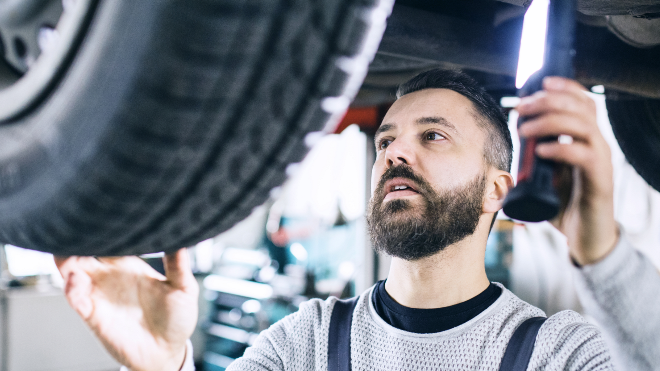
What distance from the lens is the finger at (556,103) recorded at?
0.40 metres

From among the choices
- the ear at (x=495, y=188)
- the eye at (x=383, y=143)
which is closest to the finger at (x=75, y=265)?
the eye at (x=383, y=143)

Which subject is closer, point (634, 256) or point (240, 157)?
point (240, 157)

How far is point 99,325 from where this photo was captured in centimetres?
71

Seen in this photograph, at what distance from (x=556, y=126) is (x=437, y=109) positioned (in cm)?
69

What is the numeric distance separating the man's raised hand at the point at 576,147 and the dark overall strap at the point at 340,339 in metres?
0.64

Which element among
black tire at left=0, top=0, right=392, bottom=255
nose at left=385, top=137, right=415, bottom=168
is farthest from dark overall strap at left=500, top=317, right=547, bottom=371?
black tire at left=0, top=0, right=392, bottom=255

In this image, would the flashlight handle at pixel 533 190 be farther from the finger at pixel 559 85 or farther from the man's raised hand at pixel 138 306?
the man's raised hand at pixel 138 306

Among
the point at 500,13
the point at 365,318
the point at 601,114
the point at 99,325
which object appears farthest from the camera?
the point at 601,114

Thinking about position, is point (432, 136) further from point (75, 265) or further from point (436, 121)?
point (75, 265)

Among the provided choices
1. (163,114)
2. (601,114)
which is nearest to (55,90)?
(163,114)

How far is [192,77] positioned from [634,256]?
44 centimetres

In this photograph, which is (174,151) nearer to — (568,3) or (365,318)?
(568,3)

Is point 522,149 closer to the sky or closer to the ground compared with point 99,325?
closer to the sky

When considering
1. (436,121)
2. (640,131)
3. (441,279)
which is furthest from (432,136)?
(640,131)
